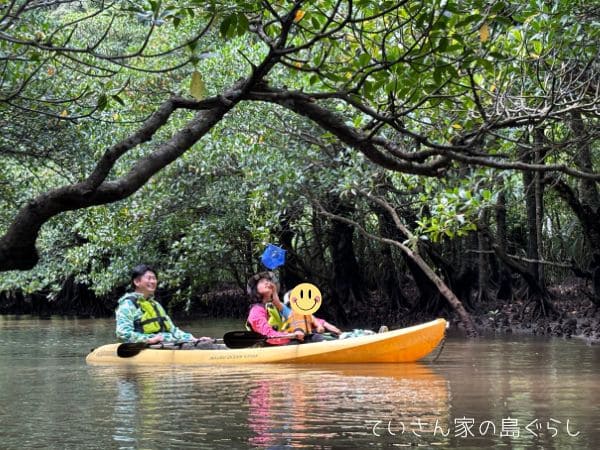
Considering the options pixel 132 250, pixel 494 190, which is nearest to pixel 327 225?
pixel 132 250

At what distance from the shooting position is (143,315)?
35.3 feet

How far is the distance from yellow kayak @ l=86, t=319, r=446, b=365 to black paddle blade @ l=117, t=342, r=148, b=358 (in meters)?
0.53

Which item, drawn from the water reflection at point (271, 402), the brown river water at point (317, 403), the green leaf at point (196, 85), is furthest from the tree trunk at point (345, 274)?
the green leaf at point (196, 85)

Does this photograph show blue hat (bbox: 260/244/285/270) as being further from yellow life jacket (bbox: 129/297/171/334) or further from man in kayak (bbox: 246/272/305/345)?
yellow life jacket (bbox: 129/297/171/334)

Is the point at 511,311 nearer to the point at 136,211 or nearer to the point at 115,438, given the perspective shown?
the point at 136,211

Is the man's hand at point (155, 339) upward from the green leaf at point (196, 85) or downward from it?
downward

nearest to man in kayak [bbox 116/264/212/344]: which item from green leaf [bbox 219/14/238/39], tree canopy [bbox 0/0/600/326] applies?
tree canopy [bbox 0/0/600/326]

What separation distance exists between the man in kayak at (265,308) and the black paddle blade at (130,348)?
4.02 feet

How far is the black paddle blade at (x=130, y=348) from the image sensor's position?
35.0 ft

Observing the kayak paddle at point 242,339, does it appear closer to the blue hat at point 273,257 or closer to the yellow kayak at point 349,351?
the yellow kayak at point 349,351

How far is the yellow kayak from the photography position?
32.9ft

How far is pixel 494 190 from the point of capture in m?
12.2

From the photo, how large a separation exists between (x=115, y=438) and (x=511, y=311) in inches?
411

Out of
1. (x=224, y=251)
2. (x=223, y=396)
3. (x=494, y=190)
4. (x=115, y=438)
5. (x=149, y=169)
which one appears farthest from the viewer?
(x=224, y=251)
